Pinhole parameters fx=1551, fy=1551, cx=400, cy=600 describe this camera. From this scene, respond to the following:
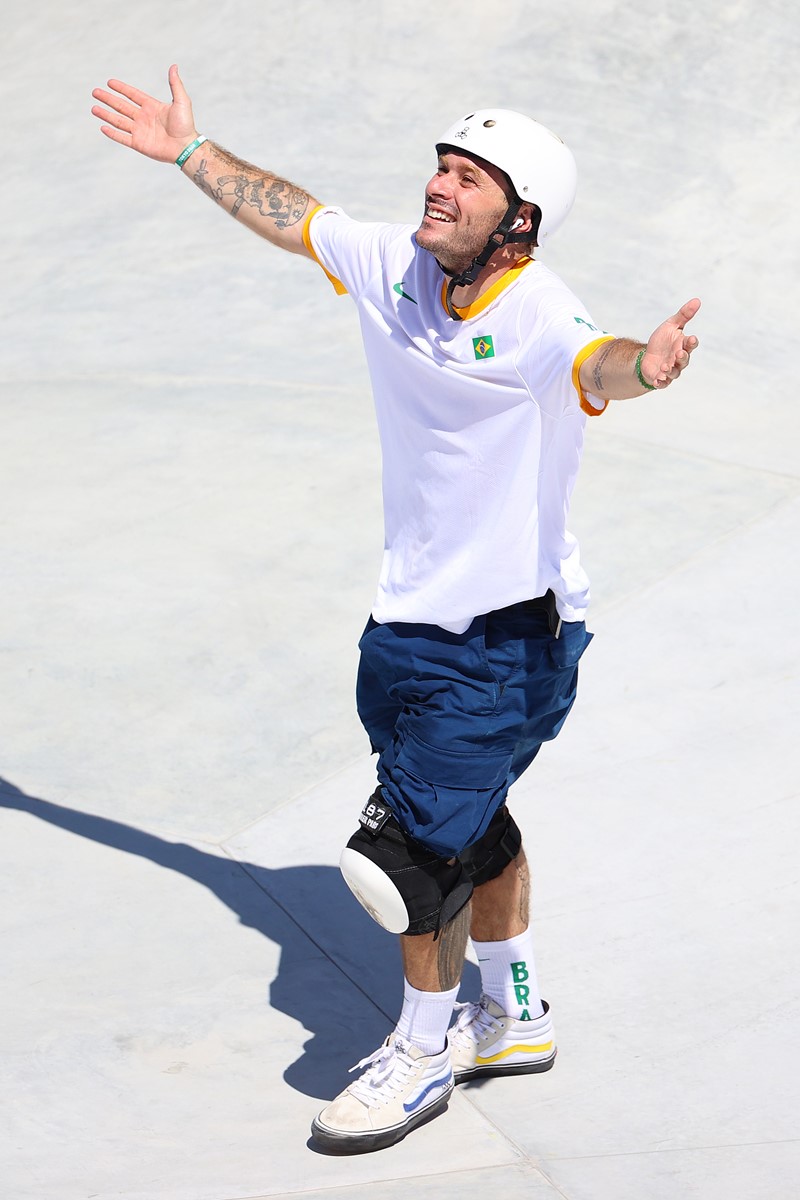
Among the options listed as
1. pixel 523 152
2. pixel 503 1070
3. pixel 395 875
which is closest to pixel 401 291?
pixel 523 152

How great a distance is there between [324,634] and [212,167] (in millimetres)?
2001

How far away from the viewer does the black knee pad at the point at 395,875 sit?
3.25 m

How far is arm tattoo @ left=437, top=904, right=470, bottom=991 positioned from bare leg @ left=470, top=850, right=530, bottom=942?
0.16m

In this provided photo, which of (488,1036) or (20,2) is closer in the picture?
(488,1036)

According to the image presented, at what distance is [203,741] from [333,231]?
6.17ft

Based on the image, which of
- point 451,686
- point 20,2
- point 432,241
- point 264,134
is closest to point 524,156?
point 432,241

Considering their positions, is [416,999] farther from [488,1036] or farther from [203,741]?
[203,741]

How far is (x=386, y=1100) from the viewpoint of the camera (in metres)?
3.28

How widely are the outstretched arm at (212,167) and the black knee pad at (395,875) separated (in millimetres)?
1380

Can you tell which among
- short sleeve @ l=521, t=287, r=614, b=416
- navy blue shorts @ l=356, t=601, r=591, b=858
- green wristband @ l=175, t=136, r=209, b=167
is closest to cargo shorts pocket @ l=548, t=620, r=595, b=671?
navy blue shorts @ l=356, t=601, r=591, b=858

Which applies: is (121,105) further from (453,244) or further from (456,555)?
(456,555)

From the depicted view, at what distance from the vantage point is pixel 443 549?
10.6 ft

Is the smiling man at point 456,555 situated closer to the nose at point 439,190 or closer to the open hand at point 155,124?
the nose at point 439,190

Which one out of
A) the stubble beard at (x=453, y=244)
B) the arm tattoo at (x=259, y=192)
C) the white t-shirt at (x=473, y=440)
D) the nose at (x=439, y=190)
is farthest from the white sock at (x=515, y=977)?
the arm tattoo at (x=259, y=192)
